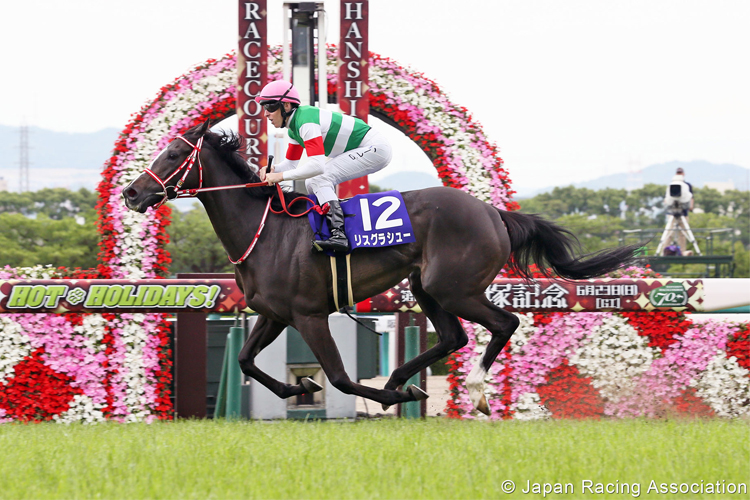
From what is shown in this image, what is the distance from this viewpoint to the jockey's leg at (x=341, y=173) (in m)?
4.21

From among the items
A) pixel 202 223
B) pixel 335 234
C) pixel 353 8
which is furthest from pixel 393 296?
pixel 202 223

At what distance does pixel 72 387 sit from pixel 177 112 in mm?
2204

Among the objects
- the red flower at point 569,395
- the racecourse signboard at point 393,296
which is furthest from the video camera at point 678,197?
the red flower at point 569,395

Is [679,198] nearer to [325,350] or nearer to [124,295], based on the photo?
[124,295]

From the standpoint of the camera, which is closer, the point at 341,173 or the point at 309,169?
the point at 309,169

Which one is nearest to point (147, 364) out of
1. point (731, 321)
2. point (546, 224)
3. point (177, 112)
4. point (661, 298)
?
point (177, 112)

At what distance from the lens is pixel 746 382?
5.54 m

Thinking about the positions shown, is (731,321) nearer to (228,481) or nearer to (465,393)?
(465,393)

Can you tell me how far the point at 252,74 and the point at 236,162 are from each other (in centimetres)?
168

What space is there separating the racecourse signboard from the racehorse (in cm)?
89

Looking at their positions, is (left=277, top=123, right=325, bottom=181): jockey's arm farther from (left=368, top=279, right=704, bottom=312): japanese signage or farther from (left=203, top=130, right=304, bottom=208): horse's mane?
(left=368, top=279, right=704, bottom=312): japanese signage

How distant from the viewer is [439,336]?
4.65 m

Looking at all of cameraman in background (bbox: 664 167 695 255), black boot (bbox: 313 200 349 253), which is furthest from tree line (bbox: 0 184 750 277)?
black boot (bbox: 313 200 349 253)

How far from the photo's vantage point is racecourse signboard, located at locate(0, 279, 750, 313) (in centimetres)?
532
